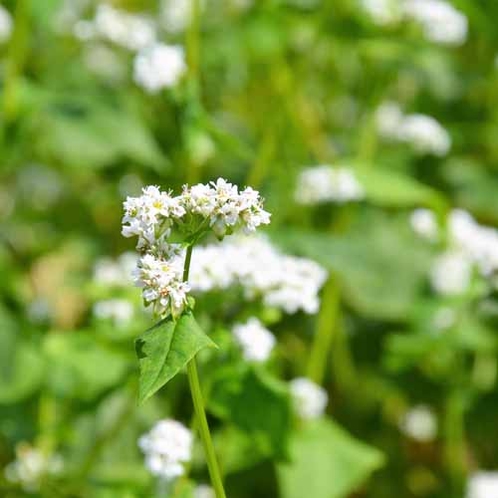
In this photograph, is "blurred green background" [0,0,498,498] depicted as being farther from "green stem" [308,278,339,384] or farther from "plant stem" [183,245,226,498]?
"plant stem" [183,245,226,498]

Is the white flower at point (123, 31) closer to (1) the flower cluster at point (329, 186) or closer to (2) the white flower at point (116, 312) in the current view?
(1) the flower cluster at point (329, 186)

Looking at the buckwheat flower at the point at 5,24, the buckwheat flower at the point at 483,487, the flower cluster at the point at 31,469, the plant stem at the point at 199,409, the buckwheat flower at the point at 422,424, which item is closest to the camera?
the plant stem at the point at 199,409

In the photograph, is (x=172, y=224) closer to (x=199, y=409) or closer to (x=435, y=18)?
(x=199, y=409)

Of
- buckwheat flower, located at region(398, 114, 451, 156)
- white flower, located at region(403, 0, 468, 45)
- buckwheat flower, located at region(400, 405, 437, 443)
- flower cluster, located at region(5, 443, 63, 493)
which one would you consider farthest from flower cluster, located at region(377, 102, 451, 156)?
flower cluster, located at region(5, 443, 63, 493)

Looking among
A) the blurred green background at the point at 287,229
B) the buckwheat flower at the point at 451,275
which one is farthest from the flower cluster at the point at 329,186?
the buckwheat flower at the point at 451,275

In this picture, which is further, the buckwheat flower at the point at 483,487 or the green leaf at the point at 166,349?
the buckwheat flower at the point at 483,487
